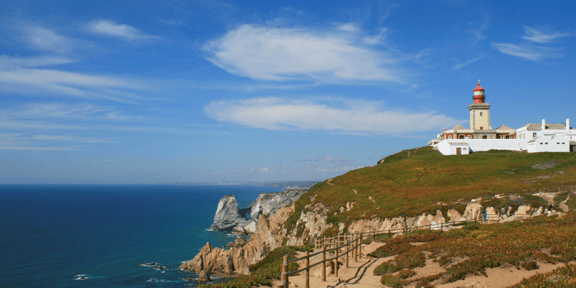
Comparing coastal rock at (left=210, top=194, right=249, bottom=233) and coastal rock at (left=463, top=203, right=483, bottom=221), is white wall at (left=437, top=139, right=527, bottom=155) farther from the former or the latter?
coastal rock at (left=210, top=194, right=249, bottom=233)

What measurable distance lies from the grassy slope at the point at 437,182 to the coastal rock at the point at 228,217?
51949 mm

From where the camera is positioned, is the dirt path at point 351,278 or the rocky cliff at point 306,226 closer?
the dirt path at point 351,278

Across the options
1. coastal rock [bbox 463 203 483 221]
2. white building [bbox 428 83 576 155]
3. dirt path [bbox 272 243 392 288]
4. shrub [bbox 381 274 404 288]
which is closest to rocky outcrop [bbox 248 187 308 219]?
white building [bbox 428 83 576 155]

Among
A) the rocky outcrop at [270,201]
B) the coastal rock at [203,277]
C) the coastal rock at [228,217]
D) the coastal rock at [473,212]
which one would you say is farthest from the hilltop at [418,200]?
the rocky outcrop at [270,201]

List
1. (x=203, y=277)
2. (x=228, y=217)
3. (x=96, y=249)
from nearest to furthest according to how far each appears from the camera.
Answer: (x=203, y=277)
(x=96, y=249)
(x=228, y=217)

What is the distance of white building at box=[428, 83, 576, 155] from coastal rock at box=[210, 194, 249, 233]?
75.8 metres

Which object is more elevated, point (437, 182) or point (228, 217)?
point (437, 182)

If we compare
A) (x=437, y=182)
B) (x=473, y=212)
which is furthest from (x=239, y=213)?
(x=473, y=212)

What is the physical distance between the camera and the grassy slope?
48594mm

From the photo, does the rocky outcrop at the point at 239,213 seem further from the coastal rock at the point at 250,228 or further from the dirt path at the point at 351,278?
the dirt path at the point at 351,278

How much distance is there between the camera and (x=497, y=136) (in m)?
100

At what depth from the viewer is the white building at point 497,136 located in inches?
3137

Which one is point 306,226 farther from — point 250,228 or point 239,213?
point 239,213

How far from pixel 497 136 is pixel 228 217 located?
95.2 meters
